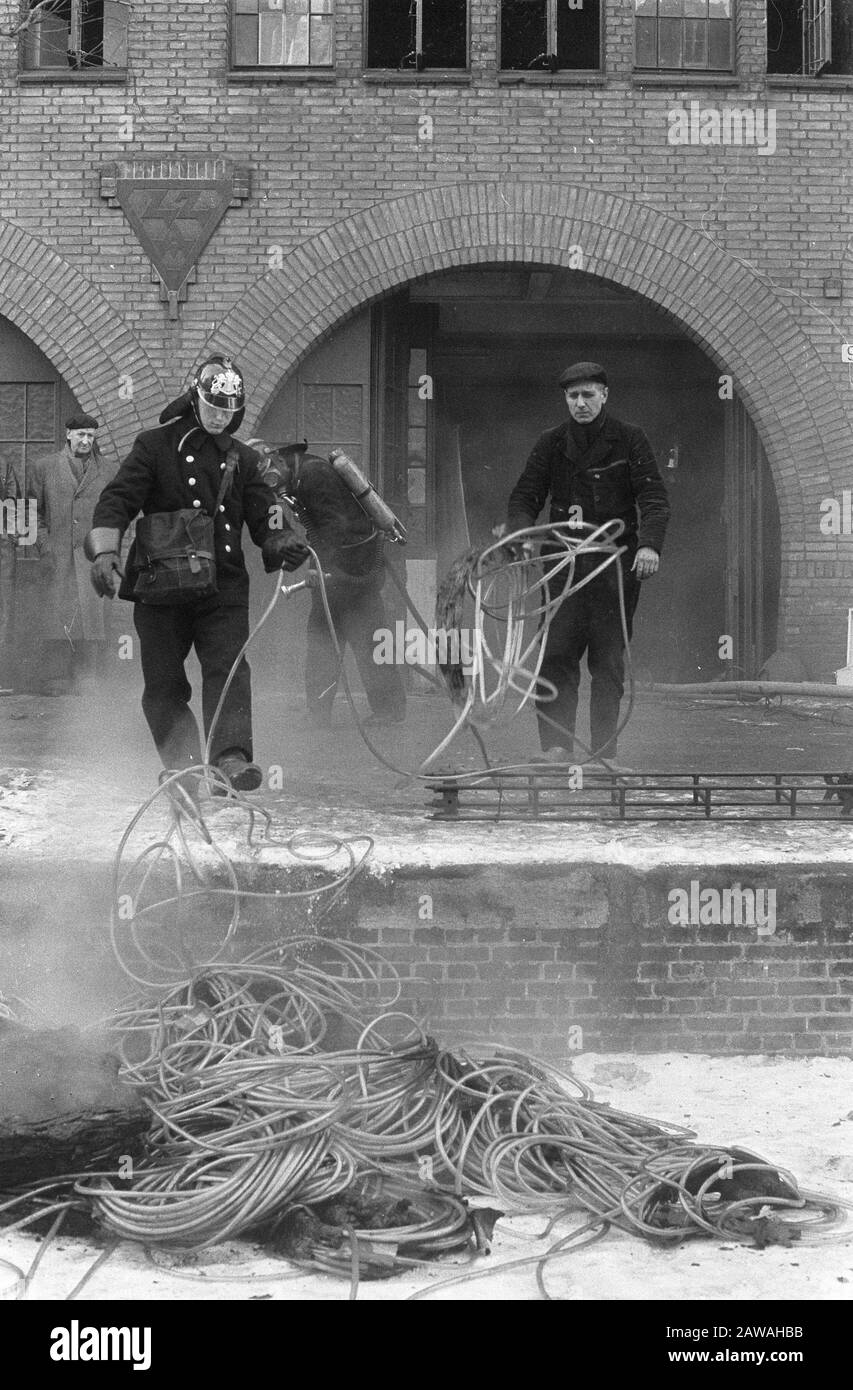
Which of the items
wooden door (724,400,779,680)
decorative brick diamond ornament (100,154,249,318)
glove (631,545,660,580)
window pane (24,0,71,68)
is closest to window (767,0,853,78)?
wooden door (724,400,779,680)

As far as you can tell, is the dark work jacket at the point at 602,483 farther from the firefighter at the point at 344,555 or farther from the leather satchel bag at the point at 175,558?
the leather satchel bag at the point at 175,558

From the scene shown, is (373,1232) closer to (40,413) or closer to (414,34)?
(40,413)

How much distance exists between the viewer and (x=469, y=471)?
48.3ft

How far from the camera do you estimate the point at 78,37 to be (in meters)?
11.7

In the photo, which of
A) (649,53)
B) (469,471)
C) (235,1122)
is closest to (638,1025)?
(235,1122)

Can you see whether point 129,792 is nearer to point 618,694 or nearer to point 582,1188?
point 618,694

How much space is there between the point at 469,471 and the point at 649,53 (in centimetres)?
414

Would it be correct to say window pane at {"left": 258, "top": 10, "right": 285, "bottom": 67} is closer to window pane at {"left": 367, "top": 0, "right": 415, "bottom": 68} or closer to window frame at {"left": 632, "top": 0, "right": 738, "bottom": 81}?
window pane at {"left": 367, "top": 0, "right": 415, "bottom": 68}

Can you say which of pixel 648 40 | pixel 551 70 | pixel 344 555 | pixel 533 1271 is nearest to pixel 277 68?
pixel 551 70

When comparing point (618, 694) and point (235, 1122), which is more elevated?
point (618, 694)

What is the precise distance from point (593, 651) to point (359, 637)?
1622mm

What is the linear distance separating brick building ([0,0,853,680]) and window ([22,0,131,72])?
2 centimetres

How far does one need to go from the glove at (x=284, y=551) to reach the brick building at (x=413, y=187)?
5.53 m

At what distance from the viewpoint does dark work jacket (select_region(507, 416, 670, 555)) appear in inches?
273
